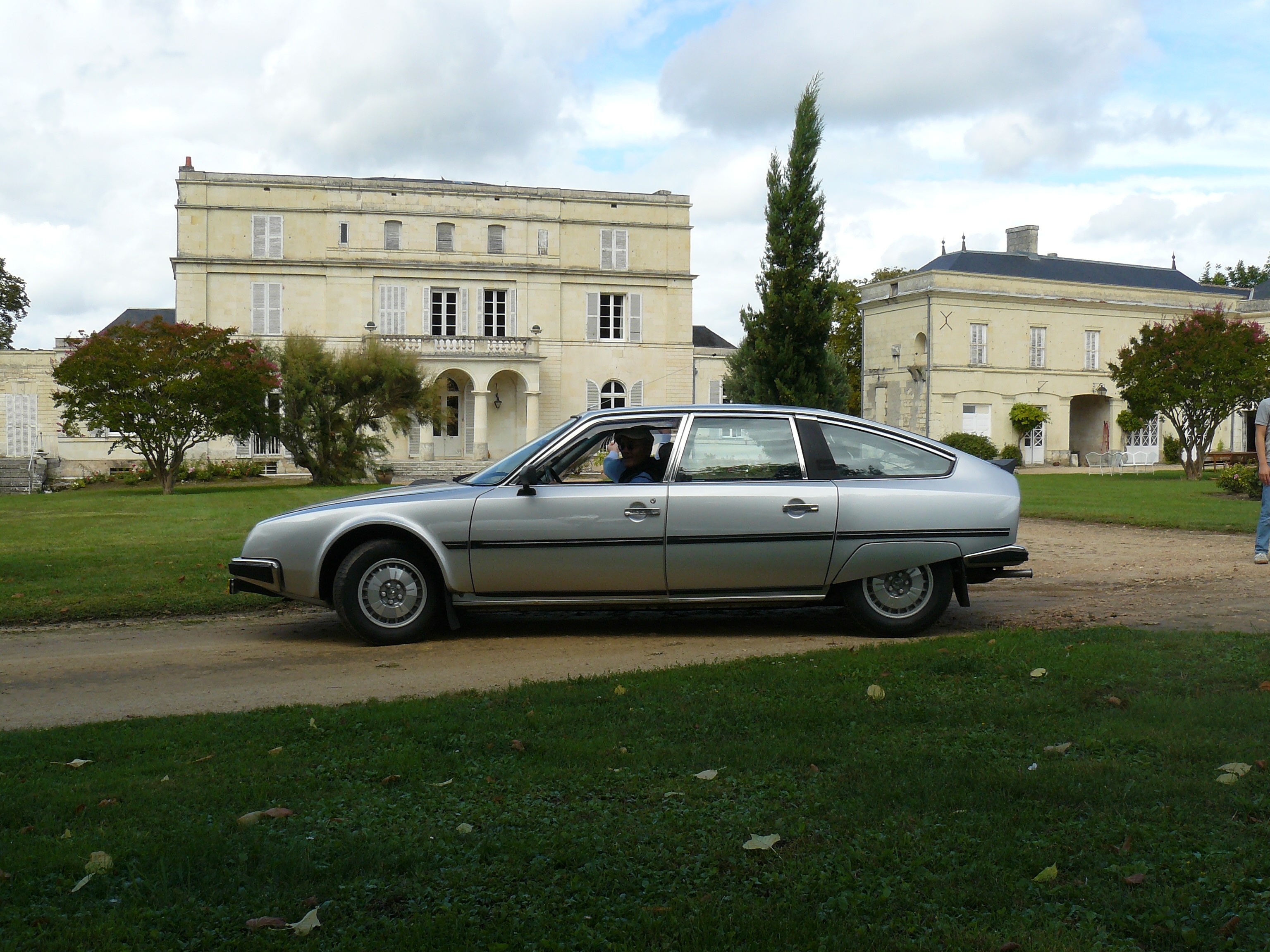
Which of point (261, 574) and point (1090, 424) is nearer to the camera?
point (261, 574)

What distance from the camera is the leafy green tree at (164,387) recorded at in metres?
28.5

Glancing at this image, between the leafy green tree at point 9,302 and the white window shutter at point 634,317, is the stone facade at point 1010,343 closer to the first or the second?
the white window shutter at point 634,317

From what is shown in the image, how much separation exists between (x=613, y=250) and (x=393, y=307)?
33.4ft

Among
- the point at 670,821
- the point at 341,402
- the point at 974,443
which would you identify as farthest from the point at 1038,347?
the point at 670,821

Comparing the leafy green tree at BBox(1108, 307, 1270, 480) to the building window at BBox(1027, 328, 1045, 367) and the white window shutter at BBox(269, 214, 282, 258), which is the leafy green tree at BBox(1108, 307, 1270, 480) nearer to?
the building window at BBox(1027, 328, 1045, 367)

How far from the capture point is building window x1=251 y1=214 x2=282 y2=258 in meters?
46.7

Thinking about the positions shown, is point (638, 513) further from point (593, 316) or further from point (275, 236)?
point (275, 236)

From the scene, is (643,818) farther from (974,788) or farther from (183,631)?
(183,631)

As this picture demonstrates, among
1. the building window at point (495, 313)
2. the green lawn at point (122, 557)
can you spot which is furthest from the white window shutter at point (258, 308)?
the green lawn at point (122, 557)

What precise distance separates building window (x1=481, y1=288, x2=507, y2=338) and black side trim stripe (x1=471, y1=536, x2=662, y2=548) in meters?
42.7

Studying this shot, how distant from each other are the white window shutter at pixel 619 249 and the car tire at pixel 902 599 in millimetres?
43761

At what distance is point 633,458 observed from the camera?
7.66 m

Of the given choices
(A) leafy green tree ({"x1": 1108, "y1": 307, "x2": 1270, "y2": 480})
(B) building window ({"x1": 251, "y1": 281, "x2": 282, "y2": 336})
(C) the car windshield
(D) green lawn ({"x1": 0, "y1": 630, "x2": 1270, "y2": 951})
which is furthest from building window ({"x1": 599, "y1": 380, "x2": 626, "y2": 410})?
(D) green lawn ({"x1": 0, "y1": 630, "x2": 1270, "y2": 951})

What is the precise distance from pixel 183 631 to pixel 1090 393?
4734cm
